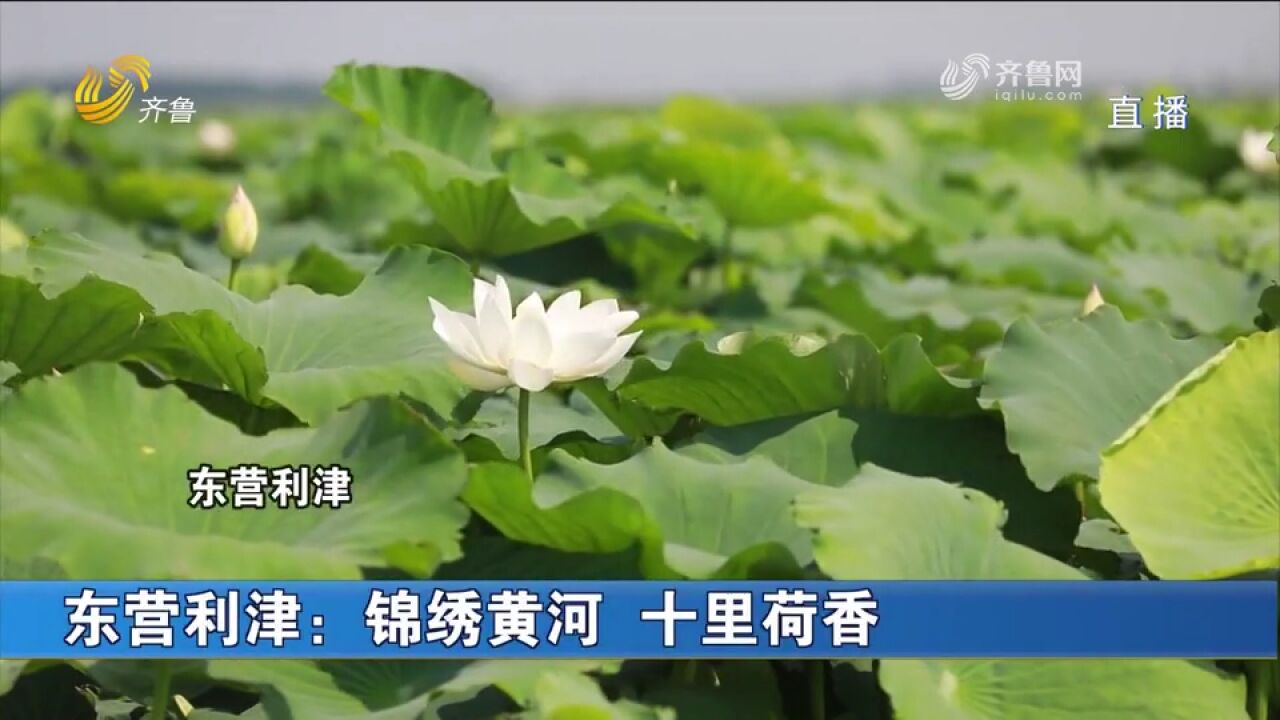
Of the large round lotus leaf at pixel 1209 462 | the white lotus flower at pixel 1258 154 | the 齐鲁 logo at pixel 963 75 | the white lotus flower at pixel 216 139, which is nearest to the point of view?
the large round lotus leaf at pixel 1209 462

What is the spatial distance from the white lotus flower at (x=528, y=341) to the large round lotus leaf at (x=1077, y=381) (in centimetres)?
33

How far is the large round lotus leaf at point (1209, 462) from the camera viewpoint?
1.10 m

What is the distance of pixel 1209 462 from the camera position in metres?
1.14

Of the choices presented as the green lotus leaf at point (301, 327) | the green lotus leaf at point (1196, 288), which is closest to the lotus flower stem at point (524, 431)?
the green lotus leaf at point (301, 327)

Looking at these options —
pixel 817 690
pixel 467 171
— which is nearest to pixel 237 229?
pixel 467 171

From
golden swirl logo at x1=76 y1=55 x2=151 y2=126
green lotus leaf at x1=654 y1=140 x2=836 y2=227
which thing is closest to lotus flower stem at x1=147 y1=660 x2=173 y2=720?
golden swirl logo at x1=76 y1=55 x2=151 y2=126

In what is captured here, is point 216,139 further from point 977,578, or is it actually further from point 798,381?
point 977,578

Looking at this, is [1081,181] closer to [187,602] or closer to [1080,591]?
[1080,591]

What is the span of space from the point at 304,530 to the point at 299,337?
393 millimetres

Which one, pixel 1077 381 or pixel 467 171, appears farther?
pixel 467 171

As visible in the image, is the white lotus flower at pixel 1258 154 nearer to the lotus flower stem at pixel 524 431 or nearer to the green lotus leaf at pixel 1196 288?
the green lotus leaf at pixel 1196 288

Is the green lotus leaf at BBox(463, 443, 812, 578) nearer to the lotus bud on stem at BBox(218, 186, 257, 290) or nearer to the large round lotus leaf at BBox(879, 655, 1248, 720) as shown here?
the large round lotus leaf at BBox(879, 655, 1248, 720)
